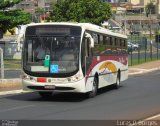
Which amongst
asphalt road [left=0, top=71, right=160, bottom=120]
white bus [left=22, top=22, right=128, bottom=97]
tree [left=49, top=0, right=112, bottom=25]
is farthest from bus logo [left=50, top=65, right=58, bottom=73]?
tree [left=49, top=0, right=112, bottom=25]

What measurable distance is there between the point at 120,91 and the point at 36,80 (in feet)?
20.6

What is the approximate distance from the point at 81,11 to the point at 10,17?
1274 cm

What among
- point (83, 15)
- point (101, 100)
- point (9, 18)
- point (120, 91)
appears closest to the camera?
point (101, 100)

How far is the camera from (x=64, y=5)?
60438 mm

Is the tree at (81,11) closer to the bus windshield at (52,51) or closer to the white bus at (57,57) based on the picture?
the white bus at (57,57)

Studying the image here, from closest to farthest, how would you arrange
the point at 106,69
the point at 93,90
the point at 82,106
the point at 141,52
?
1. the point at 82,106
2. the point at 93,90
3. the point at 106,69
4. the point at 141,52

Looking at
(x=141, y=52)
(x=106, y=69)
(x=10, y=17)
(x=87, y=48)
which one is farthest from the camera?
(x=141, y=52)

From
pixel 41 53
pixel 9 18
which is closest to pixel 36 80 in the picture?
pixel 41 53

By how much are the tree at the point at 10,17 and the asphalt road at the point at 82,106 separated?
25191 mm

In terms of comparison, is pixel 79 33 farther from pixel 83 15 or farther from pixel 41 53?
pixel 83 15

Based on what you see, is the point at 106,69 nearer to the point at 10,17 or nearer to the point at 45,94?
the point at 45,94

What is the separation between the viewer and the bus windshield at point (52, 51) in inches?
745

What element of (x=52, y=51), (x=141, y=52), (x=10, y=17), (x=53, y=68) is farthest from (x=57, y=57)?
(x=141, y=52)

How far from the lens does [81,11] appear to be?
192 feet
